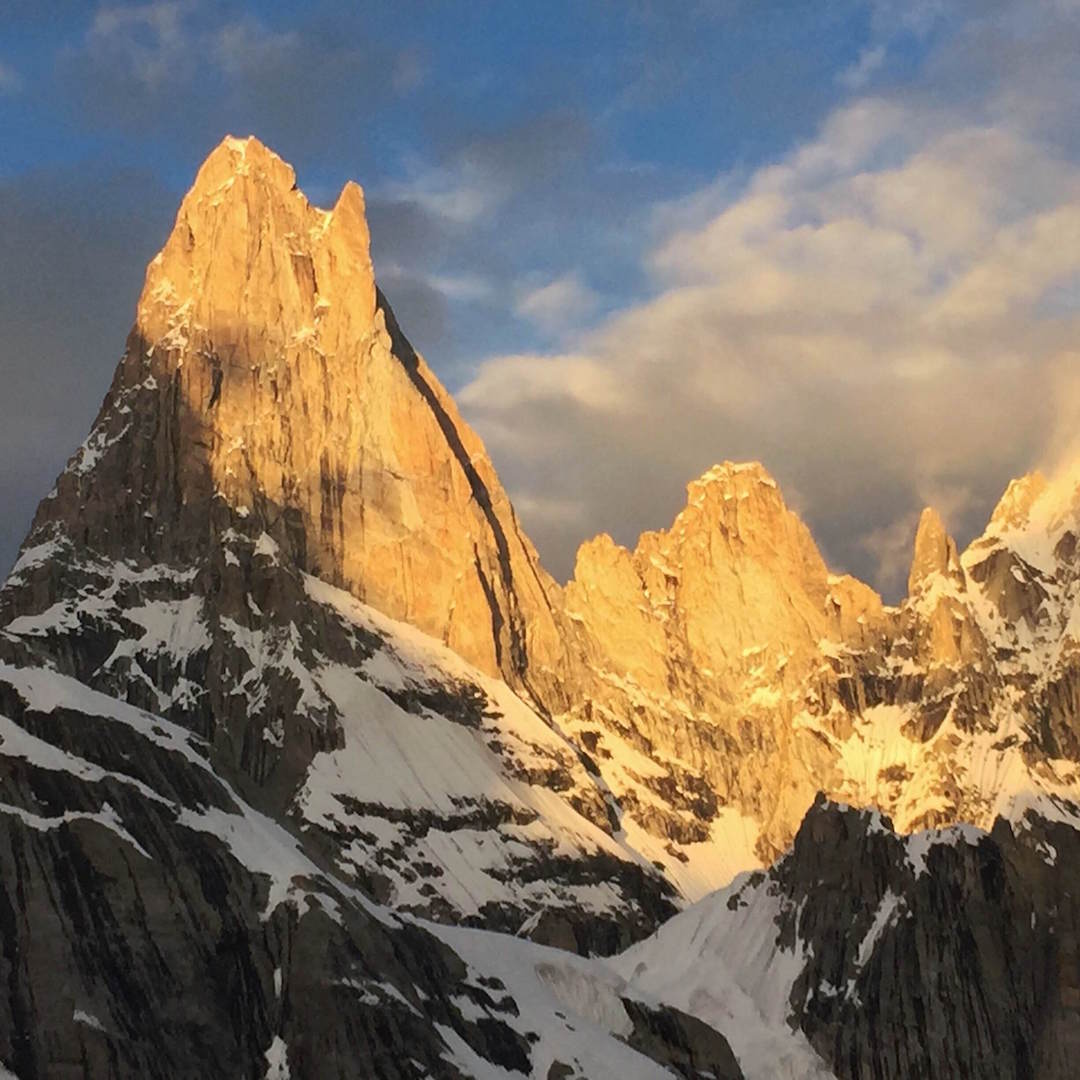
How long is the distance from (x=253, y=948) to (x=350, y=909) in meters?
9.92

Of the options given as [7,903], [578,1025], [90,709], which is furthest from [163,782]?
[578,1025]

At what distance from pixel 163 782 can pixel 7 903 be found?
19.7 m

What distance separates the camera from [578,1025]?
19850 cm

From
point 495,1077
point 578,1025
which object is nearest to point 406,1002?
point 495,1077

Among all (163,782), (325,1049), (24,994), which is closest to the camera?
(24,994)

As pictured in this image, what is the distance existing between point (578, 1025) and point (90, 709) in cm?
4073

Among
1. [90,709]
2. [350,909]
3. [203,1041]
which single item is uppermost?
[90,709]

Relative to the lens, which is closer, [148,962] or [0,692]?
[148,962]

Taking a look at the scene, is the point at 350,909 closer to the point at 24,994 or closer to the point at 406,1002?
the point at 406,1002

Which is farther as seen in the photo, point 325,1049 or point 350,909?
point 350,909

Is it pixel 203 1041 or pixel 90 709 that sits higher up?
pixel 90 709

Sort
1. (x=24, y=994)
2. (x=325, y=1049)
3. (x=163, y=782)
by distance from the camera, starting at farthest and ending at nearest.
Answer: (x=163, y=782) < (x=325, y=1049) < (x=24, y=994)

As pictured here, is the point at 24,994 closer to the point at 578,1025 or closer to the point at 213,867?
the point at 213,867

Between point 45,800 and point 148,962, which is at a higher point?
point 45,800
